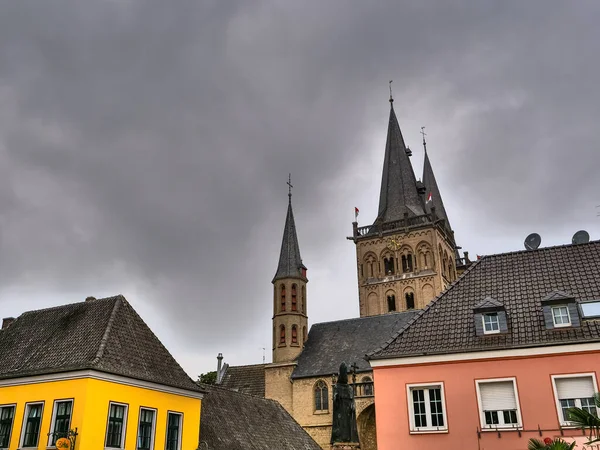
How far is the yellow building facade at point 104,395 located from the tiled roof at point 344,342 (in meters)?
20.1

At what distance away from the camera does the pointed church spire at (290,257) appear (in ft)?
164

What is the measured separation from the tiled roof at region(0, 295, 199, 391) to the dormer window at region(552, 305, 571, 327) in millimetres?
14447

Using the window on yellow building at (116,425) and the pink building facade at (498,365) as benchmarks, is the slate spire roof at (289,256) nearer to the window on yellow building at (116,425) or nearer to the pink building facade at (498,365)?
the window on yellow building at (116,425)

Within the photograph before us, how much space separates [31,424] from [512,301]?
17529 mm

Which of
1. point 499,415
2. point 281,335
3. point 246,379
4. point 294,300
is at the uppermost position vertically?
point 294,300

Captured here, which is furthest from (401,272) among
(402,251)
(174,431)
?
(174,431)

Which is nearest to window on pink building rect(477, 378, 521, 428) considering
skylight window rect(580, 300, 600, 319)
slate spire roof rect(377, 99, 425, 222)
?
skylight window rect(580, 300, 600, 319)

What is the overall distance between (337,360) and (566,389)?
92.4 feet

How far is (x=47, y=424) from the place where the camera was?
20.8m

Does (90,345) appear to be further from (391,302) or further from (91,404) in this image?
(391,302)

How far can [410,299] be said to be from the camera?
57.1 meters

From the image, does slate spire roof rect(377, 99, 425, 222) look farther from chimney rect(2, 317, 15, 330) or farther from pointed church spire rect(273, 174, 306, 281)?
chimney rect(2, 317, 15, 330)

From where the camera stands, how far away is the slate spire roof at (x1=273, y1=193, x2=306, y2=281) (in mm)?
49969

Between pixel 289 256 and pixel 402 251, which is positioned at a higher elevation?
pixel 402 251
